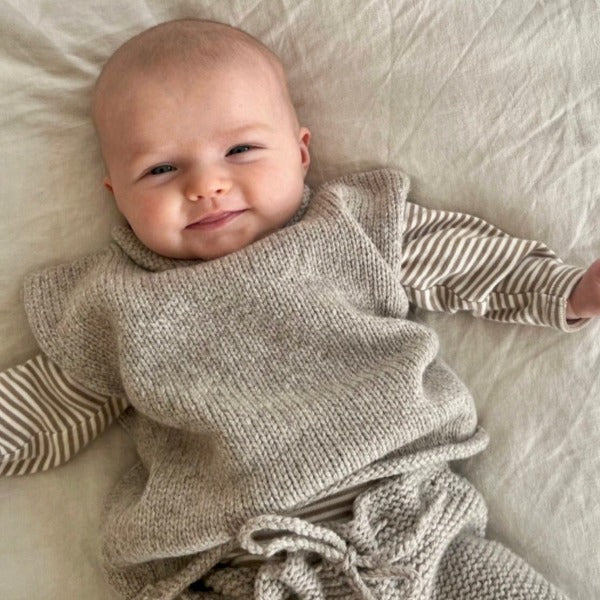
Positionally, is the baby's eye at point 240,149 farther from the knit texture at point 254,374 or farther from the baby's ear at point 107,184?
the baby's ear at point 107,184

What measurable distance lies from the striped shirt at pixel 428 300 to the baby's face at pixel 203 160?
0.21 metres

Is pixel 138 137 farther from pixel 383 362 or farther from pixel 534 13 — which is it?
pixel 534 13

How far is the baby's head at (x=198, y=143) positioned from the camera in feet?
3.65

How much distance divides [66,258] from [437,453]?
2.11 feet

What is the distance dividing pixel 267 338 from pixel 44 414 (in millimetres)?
351

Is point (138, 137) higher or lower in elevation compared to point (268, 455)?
higher

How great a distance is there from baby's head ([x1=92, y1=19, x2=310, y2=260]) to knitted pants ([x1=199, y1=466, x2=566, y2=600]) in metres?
0.40

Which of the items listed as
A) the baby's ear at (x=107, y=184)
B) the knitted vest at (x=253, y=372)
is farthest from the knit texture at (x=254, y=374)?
the baby's ear at (x=107, y=184)

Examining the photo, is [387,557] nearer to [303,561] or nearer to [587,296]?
[303,561]

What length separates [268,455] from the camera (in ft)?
3.25

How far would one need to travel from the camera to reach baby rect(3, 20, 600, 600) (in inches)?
39.2

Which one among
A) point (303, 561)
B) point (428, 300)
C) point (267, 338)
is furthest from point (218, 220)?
point (303, 561)

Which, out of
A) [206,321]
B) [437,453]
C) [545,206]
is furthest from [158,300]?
[545,206]

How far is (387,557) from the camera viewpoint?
0.99m
